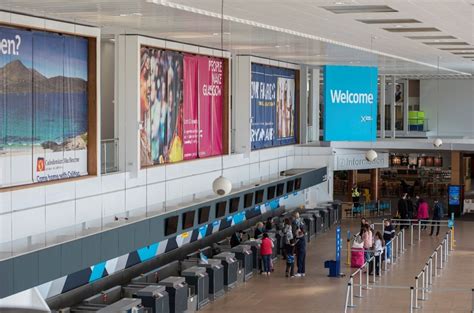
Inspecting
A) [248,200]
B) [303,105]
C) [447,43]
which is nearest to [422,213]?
[303,105]

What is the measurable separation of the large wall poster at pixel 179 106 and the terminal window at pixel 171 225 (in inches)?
46.0

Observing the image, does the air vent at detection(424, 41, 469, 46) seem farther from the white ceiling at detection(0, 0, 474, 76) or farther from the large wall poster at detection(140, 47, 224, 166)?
the large wall poster at detection(140, 47, 224, 166)

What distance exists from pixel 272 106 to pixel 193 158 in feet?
24.0

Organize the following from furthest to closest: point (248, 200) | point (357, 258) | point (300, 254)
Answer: point (248, 200) → point (357, 258) → point (300, 254)

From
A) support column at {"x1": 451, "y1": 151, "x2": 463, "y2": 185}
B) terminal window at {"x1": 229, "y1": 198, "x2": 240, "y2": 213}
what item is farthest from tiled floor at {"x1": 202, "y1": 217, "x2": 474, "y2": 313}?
support column at {"x1": 451, "y1": 151, "x2": 463, "y2": 185}

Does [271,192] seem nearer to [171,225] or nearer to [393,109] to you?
[171,225]

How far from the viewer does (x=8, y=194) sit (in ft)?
48.4

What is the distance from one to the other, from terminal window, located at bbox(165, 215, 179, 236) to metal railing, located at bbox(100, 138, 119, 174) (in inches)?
64.7

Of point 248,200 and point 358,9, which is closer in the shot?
point 358,9

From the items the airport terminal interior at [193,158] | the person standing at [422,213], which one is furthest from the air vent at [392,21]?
the person standing at [422,213]

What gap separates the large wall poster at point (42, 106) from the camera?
1477cm

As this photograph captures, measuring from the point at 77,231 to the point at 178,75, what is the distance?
19.6ft

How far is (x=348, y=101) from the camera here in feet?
107

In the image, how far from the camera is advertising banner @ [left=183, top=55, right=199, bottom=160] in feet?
72.7
